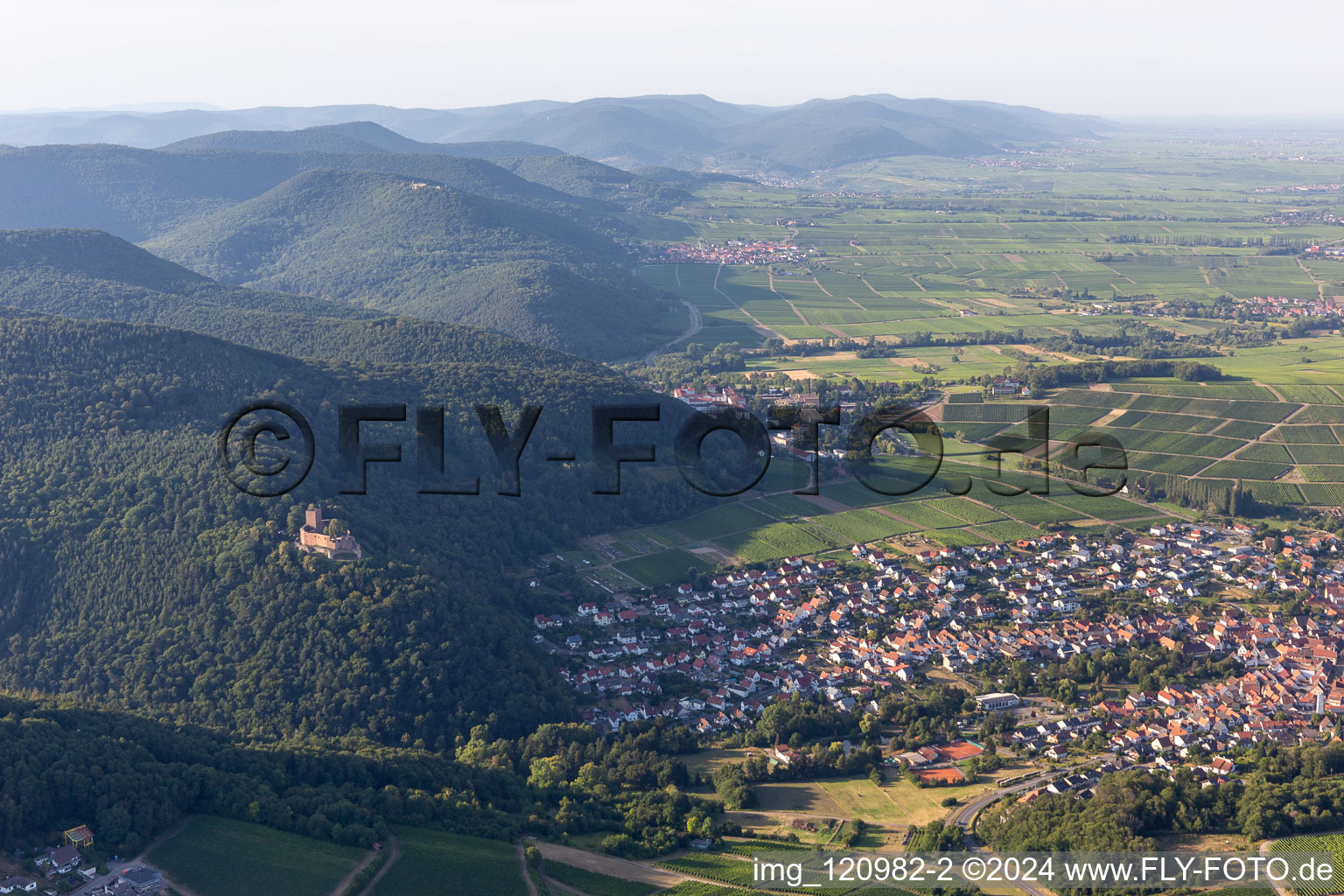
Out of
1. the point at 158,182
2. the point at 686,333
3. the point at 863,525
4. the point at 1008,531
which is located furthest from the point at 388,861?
the point at 158,182

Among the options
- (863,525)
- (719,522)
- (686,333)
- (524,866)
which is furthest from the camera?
(686,333)

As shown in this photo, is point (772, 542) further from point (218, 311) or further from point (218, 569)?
point (218, 311)

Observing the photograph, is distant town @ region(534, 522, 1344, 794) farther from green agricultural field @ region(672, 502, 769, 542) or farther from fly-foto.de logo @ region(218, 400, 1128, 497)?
fly-foto.de logo @ region(218, 400, 1128, 497)

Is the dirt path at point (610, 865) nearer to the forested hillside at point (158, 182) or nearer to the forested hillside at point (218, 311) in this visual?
the forested hillside at point (218, 311)

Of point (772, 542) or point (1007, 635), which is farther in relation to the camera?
point (772, 542)

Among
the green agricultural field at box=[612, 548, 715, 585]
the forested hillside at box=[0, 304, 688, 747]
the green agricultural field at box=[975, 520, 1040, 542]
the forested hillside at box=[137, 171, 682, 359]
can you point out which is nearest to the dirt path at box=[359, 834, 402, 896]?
the forested hillside at box=[0, 304, 688, 747]

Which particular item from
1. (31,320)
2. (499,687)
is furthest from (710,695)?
(31,320)

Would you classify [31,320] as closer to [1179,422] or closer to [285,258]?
[1179,422]
